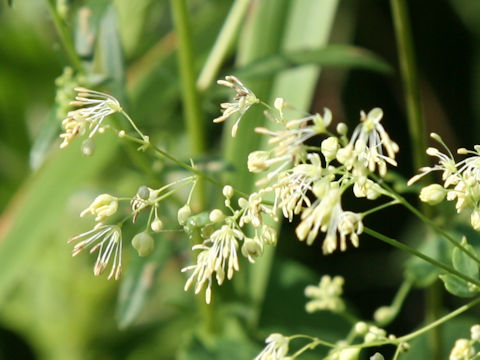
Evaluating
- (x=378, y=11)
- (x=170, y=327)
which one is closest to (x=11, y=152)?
(x=170, y=327)

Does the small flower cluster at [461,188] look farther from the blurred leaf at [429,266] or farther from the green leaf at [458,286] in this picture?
the blurred leaf at [429,266]

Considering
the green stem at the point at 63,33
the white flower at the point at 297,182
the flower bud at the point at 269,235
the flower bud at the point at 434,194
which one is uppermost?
the green stem at the point at 63,33

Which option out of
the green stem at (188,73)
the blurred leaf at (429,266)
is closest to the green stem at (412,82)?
the blurred leaf at (429,266)

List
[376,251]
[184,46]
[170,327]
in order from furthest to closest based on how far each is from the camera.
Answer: [376,251]
[170,327]
[184,46]

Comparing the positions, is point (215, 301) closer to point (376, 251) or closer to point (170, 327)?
point (170, 327)

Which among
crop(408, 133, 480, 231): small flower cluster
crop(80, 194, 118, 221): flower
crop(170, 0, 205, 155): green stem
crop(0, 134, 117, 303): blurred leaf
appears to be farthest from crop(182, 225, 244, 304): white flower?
crop(0, 134, 117, 303): blurred leaf

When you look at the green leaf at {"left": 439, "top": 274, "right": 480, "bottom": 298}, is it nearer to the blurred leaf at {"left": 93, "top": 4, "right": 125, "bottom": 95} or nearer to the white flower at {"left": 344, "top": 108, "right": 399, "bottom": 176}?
the white flower at {"left": 344, "top": 108, "right": 399, "bottom": 176}
